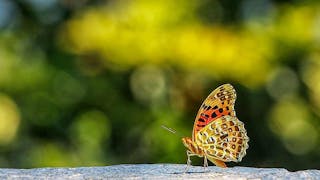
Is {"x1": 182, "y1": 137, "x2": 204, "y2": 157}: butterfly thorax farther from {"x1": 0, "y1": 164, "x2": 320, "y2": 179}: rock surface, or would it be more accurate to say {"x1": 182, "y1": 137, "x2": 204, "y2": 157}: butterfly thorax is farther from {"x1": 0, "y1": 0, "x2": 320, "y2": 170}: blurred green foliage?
{"x1": 0, "y1": 0, "x2": 320, "y2": 170}: blurred green foliage

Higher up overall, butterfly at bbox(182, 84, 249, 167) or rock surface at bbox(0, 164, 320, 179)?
butterfly at bbox(182, 84, 249, 167)

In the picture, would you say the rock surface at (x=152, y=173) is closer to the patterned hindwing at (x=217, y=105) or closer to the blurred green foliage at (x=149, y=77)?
the patterned hindwing at (x=217, y=105)

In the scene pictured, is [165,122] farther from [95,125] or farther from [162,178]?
[162,178]

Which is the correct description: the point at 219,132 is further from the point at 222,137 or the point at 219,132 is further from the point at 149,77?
the point at 149,77

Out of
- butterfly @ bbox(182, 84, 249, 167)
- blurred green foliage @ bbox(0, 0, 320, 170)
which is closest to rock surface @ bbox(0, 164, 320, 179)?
butterfly @ bbox(182, 84, 249, 167)

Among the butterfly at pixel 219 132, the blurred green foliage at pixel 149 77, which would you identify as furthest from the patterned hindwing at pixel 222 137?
the blurred green foliage at pixel 149 77

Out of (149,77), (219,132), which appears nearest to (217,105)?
(219,132)
